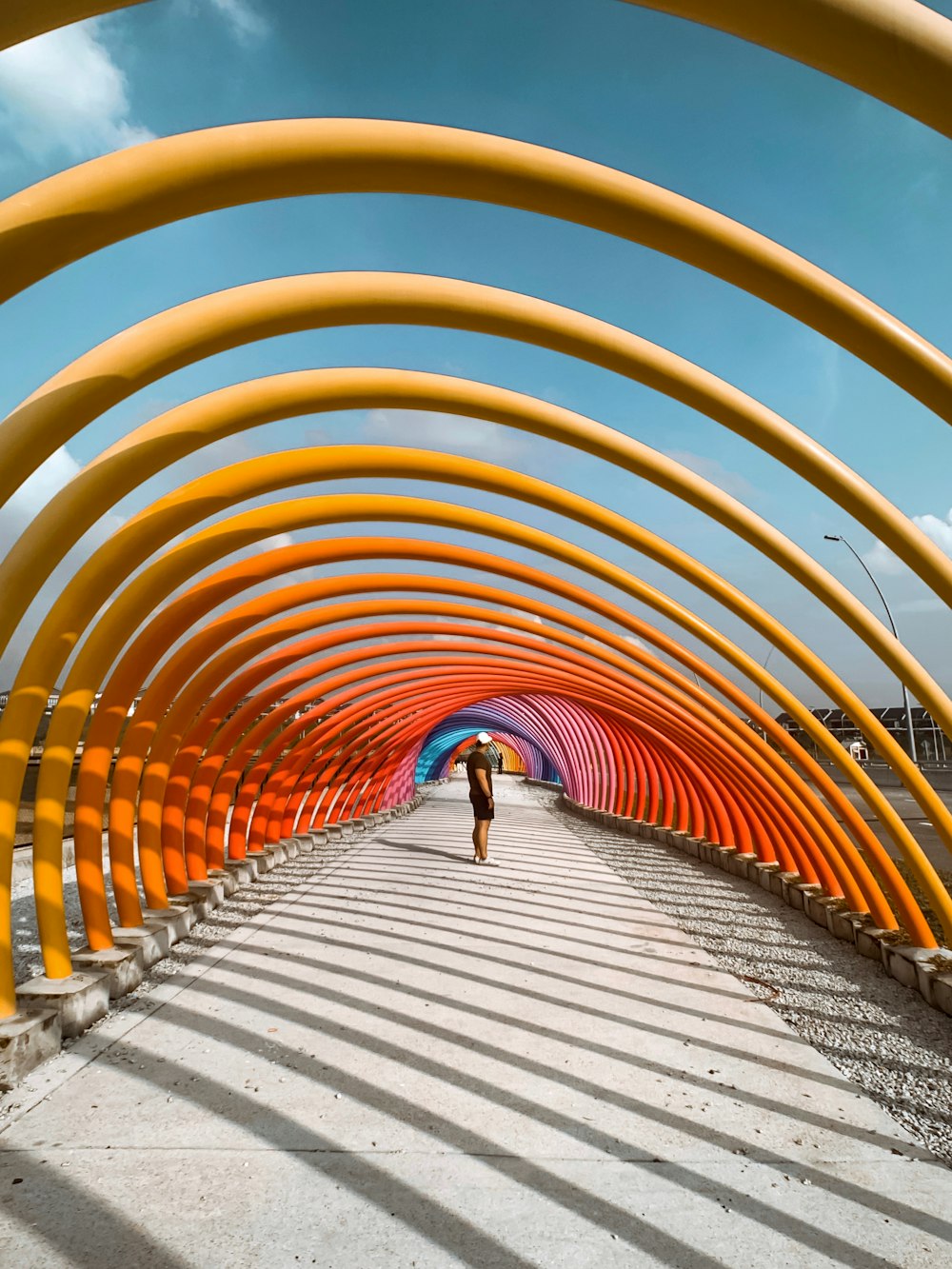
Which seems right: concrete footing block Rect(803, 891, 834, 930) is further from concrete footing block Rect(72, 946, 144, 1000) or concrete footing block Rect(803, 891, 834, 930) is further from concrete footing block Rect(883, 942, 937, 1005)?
concrete footing block Rect(72, 946, 144, 1000)

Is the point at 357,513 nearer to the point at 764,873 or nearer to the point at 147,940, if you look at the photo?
the point at 147,940

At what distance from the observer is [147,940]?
5898mm

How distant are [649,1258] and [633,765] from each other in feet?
46.1

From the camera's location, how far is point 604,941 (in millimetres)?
6980

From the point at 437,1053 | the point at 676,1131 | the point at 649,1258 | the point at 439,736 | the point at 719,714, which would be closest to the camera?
the point at 649,1258

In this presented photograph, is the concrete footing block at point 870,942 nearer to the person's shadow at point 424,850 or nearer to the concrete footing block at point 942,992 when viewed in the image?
the concrete footing block at point 942,992

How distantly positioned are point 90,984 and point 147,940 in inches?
45.4

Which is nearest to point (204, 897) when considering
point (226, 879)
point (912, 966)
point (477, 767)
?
point (226, 879)

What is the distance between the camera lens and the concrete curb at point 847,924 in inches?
212

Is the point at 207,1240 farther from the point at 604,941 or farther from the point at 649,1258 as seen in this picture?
the point at 604,941

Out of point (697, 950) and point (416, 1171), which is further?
point (697, 950)

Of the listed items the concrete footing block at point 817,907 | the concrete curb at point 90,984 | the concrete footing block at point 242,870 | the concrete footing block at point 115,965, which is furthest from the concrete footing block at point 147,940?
the concrete footing block at point 817,907

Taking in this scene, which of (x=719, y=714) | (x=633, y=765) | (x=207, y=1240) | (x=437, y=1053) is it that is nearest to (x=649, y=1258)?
(x=207, y=1240)

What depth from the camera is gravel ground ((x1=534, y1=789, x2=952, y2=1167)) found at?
13.2 feet
